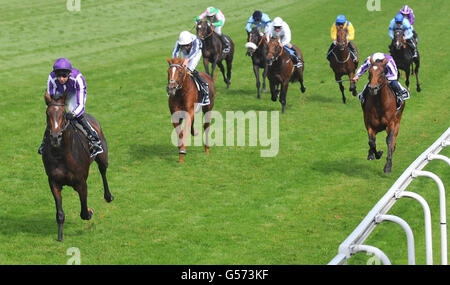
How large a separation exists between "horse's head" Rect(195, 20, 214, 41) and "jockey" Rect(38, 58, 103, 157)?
10.4 meters

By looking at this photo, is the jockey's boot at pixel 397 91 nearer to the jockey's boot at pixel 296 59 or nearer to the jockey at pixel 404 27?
the jockey's boot at pixel 296 59

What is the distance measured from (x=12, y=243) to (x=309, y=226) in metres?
4.33

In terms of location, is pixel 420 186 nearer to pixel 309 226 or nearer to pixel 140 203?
pixel 309 226

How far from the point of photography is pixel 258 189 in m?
13.2

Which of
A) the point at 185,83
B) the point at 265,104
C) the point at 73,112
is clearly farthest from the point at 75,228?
the point at 265,104

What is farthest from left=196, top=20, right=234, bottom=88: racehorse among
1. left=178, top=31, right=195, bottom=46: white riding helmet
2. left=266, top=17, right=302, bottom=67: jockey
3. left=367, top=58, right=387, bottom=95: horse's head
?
left=367, top=58, right=387, bottom=95: horse's head

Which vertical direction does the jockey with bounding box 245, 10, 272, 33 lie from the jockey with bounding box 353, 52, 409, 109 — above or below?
above

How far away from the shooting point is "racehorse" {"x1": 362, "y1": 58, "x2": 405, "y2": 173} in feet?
43.7

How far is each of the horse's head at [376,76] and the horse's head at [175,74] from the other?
3450 millimetres

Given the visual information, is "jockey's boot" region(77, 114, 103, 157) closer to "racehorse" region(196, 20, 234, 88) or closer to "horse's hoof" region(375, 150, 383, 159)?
"horse's hoof" region(375, 150, 383, 159)

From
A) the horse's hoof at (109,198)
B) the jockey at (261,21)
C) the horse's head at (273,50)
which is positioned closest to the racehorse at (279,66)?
the horse's head at (273,50)

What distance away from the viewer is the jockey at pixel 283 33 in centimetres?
1927

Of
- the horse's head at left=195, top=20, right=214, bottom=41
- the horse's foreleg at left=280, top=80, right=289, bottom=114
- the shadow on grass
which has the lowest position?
the shadow on grass

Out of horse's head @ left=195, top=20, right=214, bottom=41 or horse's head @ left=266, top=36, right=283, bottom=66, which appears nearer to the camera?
horse's head @ left=266, top=36, right=283, bottom=66
